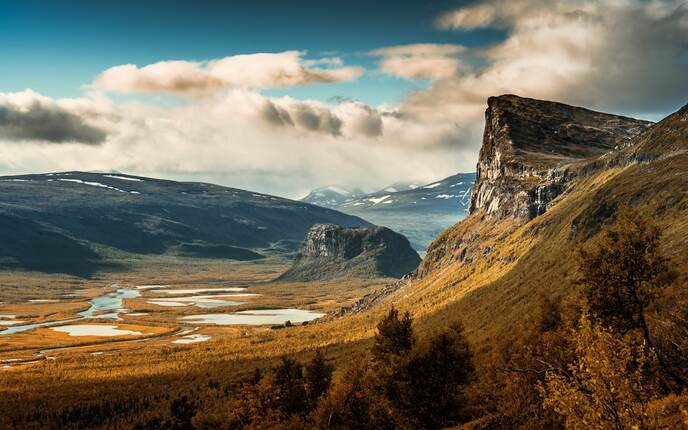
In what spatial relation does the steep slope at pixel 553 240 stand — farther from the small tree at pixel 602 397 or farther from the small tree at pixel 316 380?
the small tree at pixel 602 397

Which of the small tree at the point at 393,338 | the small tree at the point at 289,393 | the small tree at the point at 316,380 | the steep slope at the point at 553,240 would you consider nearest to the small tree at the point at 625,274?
the steep slope at the point at 553,240

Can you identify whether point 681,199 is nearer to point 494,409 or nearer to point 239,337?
point 494,409

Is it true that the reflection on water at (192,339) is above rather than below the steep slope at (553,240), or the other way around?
below

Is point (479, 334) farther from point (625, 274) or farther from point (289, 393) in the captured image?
point (625, 274)

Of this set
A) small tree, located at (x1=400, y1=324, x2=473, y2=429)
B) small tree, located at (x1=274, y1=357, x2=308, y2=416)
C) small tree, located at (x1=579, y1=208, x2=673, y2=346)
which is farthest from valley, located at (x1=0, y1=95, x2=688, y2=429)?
small tree, located at (x1=579, y1=208, x2=673, y2=346)

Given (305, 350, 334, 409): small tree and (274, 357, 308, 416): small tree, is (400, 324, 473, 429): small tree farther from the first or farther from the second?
(305, 350, 334, 409): small tree

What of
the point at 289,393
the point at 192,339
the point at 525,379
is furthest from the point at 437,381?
the point at 192,339

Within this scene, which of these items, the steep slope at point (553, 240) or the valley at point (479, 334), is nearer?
the valley at point (479, 334)
